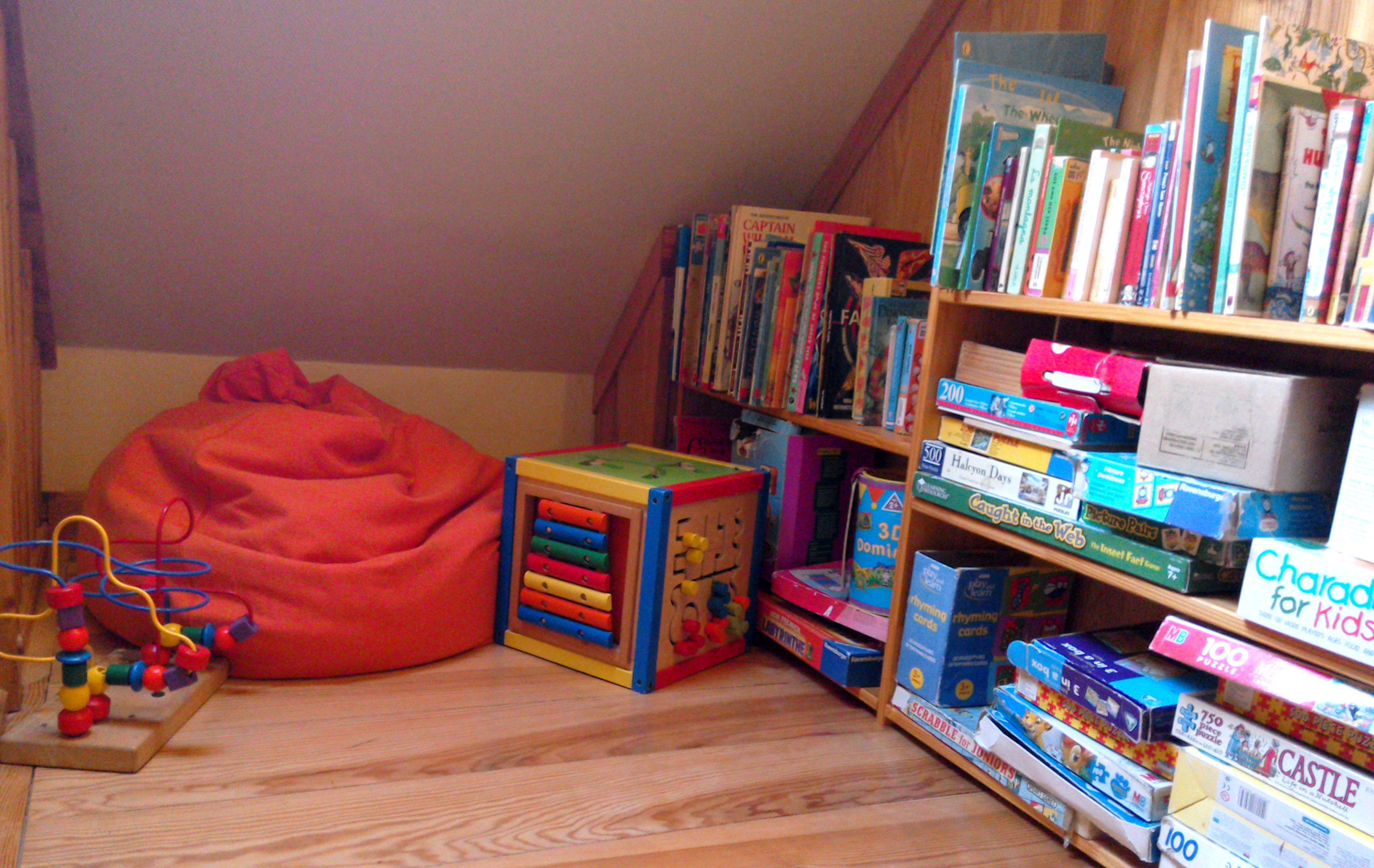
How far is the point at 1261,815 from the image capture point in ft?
3.53

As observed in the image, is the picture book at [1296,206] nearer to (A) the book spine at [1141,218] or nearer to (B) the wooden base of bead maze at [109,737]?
(A) the book spine at [1141,218]

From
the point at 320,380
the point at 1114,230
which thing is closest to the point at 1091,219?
the point at 1114,230

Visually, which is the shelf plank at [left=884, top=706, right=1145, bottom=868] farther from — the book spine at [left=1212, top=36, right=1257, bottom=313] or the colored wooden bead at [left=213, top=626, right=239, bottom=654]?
the colored wooden bead at [left=213, top=626, right=239, bottom=654]

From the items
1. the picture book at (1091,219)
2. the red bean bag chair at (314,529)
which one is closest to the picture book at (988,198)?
the picture book at (1091,219)

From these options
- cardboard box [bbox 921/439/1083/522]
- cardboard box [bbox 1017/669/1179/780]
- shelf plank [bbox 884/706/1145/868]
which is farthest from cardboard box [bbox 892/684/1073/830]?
cardboard box [bbox 921/439/1083/522]

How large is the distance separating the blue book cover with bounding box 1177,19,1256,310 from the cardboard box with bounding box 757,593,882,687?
0.84 meters

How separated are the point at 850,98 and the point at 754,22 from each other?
0.33 meters

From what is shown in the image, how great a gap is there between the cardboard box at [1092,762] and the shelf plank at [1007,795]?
0.08 meters

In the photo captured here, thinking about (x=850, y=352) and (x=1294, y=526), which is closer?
(x=1294, y=526)

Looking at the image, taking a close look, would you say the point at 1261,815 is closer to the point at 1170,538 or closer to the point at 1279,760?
the point at 1279,760

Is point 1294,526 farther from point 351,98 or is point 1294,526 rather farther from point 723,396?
point 351,98

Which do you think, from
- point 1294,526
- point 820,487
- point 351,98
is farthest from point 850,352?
point 351,98

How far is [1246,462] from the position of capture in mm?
1117

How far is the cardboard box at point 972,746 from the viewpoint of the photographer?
1.34 meters
